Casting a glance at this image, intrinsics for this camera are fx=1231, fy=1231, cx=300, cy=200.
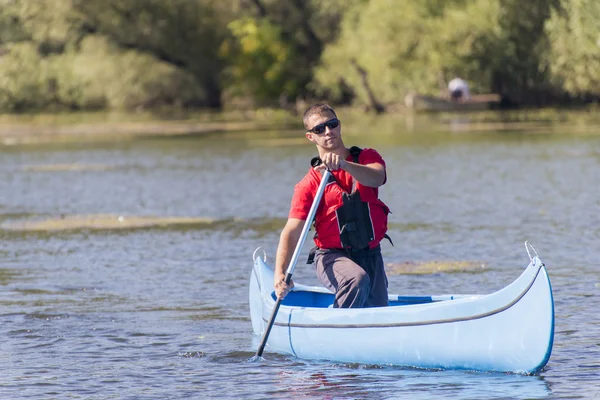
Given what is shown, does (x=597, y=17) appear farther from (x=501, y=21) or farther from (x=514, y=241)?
(x=514, y=241)

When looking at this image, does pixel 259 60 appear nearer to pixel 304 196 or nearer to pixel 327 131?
pixel 304 196

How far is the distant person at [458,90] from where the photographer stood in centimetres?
5440

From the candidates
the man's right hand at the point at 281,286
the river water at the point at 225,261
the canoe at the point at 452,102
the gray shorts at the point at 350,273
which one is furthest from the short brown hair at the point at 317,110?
the canoe at the point at 452,102

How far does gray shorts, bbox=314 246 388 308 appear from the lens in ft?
28.5

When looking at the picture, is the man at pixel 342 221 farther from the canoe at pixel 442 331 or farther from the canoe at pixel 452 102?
the canoe at pixel 452 102

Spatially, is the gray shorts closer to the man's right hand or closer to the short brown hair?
the man's right hand

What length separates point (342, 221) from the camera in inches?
337

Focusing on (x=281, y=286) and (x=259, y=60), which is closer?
(x=281, y=286)

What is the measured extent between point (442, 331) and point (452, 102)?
48868 millimetres

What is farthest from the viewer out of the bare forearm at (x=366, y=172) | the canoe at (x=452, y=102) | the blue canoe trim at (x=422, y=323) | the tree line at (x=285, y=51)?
the canoe at (x=452, y=102)

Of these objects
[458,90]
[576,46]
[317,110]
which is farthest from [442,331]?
[458,90]

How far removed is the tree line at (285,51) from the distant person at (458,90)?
57cm

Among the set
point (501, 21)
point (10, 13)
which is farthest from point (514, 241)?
point (10, 13)

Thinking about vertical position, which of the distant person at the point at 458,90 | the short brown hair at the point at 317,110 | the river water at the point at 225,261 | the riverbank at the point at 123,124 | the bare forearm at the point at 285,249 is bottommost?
the riverbank at the point at 123,124
